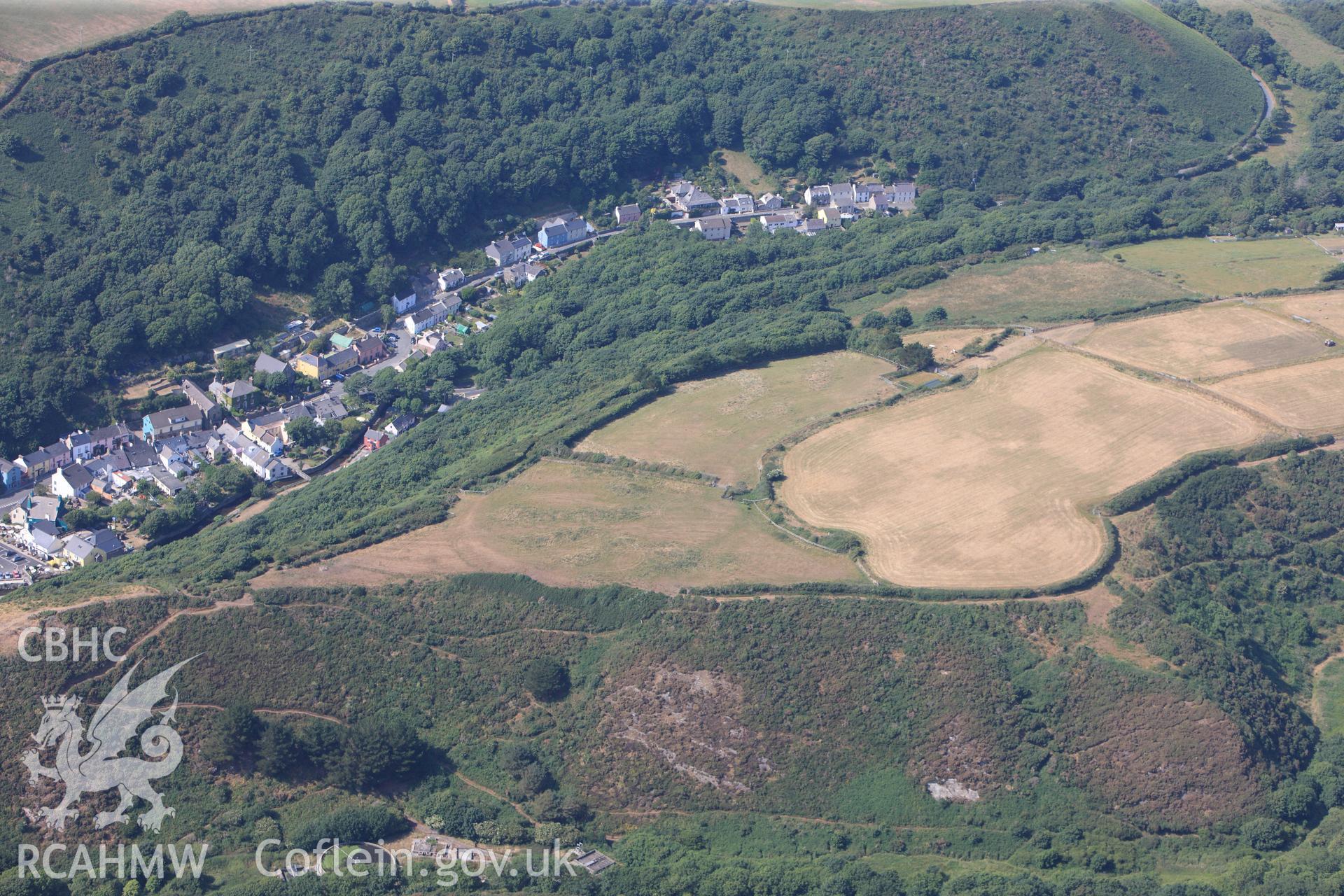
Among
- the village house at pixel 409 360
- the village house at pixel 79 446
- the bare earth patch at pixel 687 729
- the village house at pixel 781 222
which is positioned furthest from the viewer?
the village house at pixel 781 222

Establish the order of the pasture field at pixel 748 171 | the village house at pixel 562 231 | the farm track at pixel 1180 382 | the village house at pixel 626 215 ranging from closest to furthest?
the farm track at pixel 1180 382 < the village house at pixel 562 231 < the village house at pixel 626 215 < the pasture field at pixel 748 171

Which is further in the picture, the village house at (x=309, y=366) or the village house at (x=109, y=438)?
the village house at (x=309, y=366)

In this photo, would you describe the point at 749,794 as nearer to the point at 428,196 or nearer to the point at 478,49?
the point at 428,196

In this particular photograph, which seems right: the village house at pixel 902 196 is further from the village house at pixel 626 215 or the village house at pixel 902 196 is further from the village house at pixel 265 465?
the village house at pixel 265 465

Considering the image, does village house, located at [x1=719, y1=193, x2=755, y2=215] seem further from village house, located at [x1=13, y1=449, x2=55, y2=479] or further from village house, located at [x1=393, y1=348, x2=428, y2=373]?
village house, located at [x1=13, y1=449, x2=55, y2=479]

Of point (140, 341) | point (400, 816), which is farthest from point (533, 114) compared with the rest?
point (400, 816)

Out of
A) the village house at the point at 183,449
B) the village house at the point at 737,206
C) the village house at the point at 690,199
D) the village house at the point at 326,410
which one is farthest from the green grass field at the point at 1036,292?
the village house at the point at 183,449

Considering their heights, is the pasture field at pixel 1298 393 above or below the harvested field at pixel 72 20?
below
